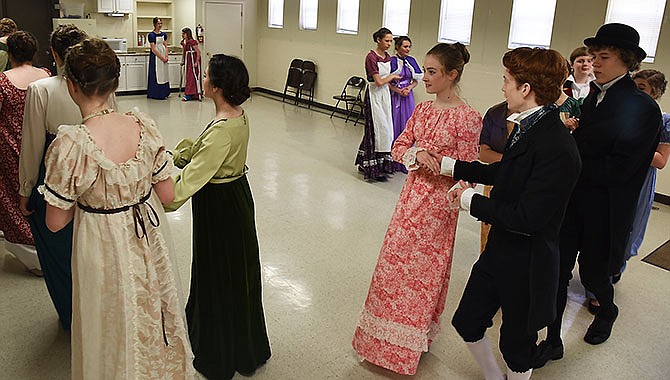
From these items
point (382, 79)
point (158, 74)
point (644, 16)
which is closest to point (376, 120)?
point (382, 79)

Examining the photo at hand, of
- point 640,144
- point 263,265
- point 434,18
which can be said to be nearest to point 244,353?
point 263,265

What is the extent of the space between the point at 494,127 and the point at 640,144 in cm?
75

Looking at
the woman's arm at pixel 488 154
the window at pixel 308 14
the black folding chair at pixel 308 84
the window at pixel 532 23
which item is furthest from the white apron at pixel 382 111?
the window at pixel 308 14

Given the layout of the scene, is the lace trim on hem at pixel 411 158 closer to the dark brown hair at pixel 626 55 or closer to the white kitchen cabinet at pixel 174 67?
the dark brown hair at pixel 626 55

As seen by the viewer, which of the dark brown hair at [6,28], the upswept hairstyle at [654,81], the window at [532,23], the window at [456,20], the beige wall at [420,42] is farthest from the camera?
the window at [456,20]

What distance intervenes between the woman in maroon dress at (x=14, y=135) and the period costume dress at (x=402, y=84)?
133 inches

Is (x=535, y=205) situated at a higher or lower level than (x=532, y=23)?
lower

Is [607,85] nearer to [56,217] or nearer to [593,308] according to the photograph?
[593,308]

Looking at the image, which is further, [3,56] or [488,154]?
[3,56]

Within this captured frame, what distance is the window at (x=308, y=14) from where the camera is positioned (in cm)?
1032

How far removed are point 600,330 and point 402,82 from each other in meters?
3.33

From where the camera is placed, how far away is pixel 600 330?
3.10 m

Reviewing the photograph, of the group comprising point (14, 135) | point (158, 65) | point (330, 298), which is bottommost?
point (330, 298)

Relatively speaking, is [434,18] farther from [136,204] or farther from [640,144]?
[136,204]
